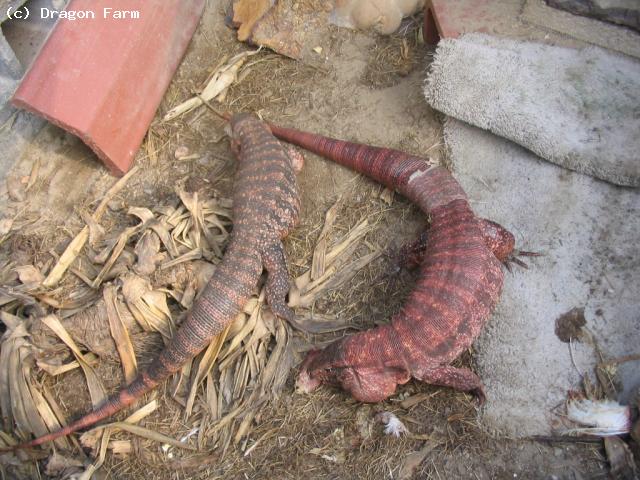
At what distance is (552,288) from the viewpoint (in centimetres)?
364

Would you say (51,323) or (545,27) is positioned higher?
(545,27)

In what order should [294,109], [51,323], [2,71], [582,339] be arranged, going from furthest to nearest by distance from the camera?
1. [294,109]
2. [2,71]
3. [51,323]
4. [582,339]

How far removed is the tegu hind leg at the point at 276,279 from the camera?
4.00m

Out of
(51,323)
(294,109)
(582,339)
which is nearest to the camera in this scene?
(582,339)

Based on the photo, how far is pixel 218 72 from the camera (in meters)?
5.18

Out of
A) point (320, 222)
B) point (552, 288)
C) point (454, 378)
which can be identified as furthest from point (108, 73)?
point (552, 288)

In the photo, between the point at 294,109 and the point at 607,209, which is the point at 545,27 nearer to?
the point at 607,209

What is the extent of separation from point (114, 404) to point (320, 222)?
2.03 m

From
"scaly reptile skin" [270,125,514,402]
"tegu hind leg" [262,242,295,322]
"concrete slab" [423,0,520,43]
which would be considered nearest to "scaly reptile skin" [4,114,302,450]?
"tegu hind leg" [262,242,295,322]

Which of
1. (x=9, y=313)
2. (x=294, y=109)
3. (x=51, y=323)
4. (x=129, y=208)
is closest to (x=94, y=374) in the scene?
(x=51, y=323)

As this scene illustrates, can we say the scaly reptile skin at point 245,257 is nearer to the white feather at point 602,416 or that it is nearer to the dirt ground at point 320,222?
the dirt ground at point 320,222

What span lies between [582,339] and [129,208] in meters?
3.56

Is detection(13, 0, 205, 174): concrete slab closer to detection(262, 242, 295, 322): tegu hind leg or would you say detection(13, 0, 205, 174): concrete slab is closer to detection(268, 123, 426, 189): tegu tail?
detection(268, 123, 426, 189): tegu tail

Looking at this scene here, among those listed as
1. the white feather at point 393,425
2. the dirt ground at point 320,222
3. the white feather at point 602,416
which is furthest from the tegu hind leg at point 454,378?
the white feather at point 602,416
